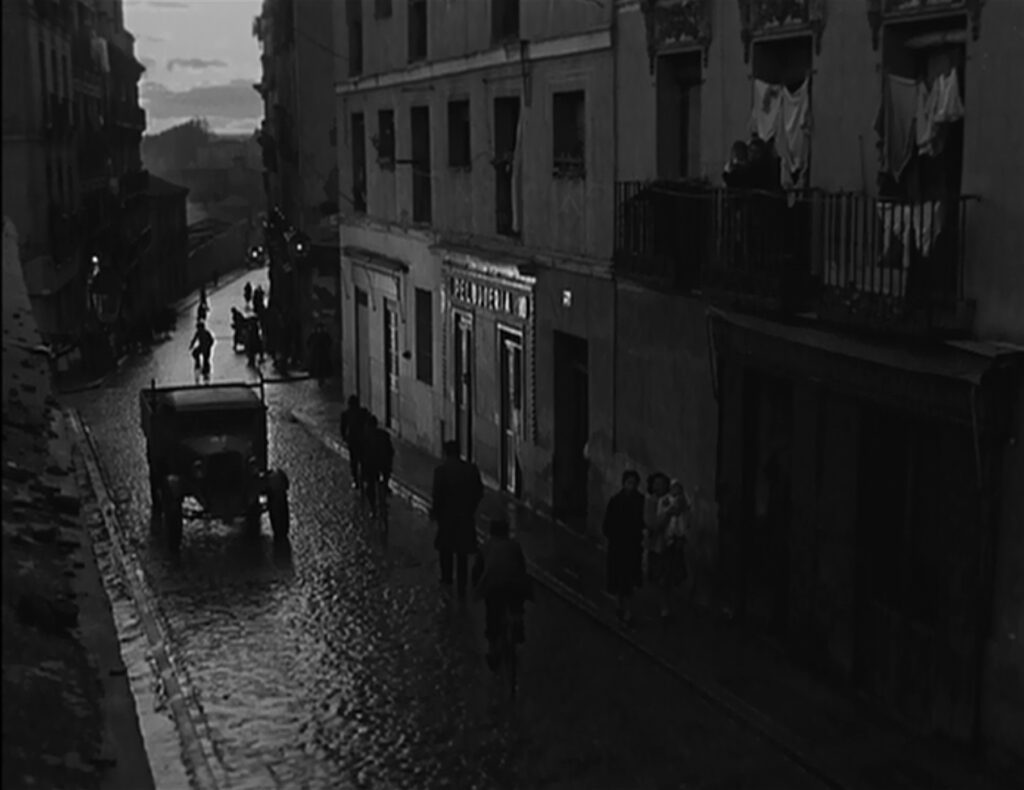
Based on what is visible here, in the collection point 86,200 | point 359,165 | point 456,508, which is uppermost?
point 359,165

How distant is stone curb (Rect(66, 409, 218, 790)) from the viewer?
13.6m

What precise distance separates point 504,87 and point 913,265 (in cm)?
1282

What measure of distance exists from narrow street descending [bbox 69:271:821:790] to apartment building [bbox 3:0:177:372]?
295 inches

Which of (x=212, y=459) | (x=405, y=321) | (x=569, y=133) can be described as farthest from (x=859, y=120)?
(x=405, y=321)

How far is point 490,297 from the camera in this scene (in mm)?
25953

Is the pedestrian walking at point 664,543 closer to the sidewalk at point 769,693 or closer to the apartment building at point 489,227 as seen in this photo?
the sidewalk at point 769,693

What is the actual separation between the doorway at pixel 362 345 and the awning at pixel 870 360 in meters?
18.5

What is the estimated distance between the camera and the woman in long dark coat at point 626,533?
55.5 ft

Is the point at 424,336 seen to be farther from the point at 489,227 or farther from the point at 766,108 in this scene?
the point at 766,108

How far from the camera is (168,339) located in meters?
58.2

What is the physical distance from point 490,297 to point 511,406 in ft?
5.95

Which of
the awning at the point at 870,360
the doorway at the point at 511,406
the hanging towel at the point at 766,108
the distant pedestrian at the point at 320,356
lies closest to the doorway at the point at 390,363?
the doorway at the point at 511,406

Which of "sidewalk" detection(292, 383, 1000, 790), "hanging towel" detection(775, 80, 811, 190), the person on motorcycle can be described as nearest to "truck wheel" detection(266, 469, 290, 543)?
"sidewalk" detection(292, 383, 1000, 790)

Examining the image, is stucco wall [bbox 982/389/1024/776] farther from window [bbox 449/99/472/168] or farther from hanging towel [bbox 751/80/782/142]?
window [bbox 449/99/472/168]
